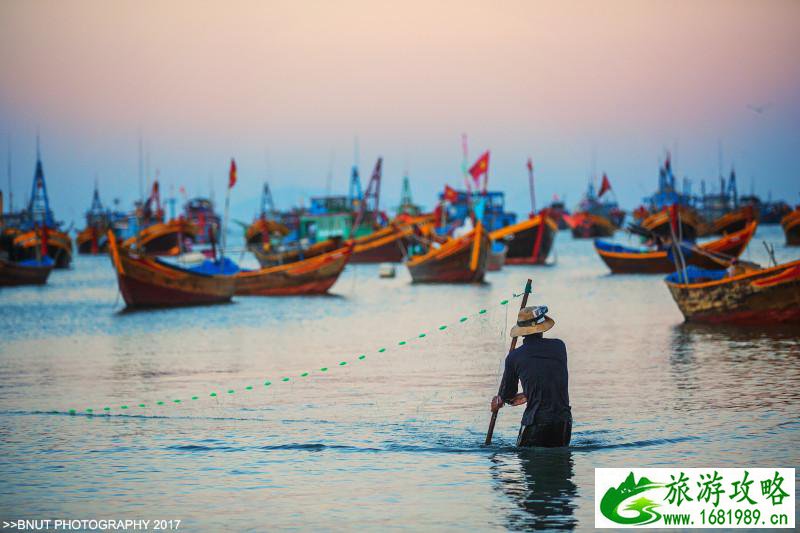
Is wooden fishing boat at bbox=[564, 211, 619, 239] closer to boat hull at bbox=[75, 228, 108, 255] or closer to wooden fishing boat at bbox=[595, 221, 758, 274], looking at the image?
boat hull at bbox=[75, 228, 108, 255]

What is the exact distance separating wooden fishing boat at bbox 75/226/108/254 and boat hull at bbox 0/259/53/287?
64444 mm

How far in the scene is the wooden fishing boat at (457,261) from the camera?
166 feet

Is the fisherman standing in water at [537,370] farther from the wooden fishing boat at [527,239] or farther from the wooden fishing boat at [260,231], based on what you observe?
the wooden fishing boat at [260,231]

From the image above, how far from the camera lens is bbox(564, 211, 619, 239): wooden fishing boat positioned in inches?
6403

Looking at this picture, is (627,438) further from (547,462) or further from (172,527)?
(172,527)

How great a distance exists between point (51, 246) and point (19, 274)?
23195 millimetres

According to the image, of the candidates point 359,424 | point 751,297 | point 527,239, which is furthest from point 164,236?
point 359,424

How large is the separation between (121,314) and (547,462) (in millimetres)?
27679

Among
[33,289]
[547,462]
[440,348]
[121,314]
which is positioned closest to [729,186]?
[33,289]

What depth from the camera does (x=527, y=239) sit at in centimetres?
7225

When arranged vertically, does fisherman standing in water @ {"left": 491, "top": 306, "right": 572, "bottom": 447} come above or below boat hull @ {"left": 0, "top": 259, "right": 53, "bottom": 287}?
above

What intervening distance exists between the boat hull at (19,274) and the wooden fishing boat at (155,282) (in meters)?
21.6

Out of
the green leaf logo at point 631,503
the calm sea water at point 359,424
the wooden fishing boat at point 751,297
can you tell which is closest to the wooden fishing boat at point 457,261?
the calm sea water at point 359,424

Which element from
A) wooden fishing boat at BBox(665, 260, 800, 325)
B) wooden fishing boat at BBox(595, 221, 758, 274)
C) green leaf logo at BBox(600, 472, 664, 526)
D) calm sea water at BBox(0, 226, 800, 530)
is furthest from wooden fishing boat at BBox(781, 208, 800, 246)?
green leaf logo at BBox(600, 472, 664, 526)
